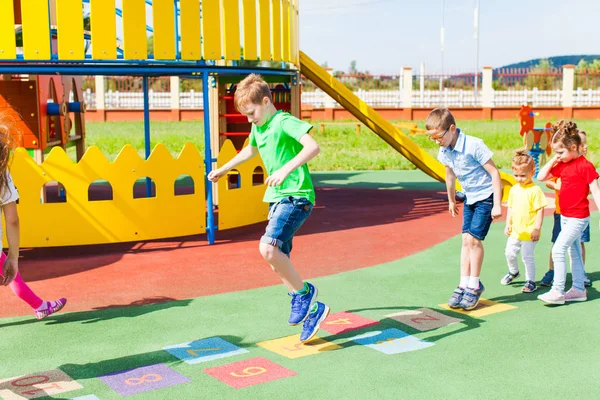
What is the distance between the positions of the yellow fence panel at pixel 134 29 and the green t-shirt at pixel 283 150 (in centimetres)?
405

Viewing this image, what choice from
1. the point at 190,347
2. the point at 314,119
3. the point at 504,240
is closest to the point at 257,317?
the point at 190,347

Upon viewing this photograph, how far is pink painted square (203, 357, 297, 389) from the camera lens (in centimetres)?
450

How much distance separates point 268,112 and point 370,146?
18678 millimetres

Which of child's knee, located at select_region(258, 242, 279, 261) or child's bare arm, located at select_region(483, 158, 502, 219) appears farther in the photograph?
child's bare arm, located at select_region(483, 158, 502, 219)

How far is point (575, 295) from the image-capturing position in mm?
6234

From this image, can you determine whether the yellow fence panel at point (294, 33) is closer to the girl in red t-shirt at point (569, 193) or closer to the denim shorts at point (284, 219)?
the girl in red t-shirt at point (569, 193)

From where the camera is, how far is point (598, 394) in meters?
4.22

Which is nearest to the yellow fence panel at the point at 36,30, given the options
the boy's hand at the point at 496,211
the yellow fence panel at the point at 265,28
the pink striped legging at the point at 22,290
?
the yellow fence panel at the point at 265,28

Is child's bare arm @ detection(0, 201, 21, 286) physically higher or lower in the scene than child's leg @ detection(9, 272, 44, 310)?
higher

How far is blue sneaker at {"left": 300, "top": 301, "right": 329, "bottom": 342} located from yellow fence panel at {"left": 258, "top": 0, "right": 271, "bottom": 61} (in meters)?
5.29

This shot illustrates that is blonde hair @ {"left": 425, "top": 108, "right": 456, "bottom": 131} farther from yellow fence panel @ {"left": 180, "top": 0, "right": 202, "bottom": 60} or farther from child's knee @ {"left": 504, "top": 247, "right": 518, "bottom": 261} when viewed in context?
yellow fence panel @ {"left": 180, "top": 0, "right": 202, "bottom": 60}

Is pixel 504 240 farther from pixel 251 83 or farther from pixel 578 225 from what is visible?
pixel 251 83

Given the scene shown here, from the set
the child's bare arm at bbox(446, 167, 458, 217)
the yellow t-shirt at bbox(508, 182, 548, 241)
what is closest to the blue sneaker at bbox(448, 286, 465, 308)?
the child's bare arm at bbox(446, 167, 458, 217)

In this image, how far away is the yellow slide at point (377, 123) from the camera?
38.9 ft
